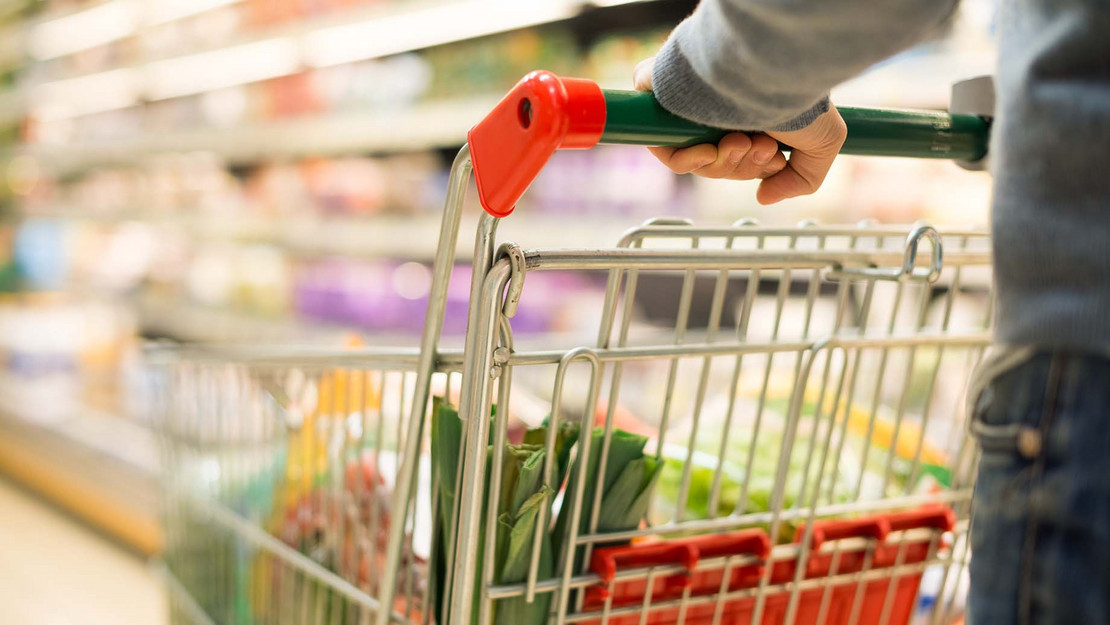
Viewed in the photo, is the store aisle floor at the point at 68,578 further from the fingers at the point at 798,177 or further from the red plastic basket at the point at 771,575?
the fingers at the point at 798,177

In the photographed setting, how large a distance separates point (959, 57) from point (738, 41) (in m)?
1.47

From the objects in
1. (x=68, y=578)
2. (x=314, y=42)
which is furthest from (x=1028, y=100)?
(x=314, y=42)

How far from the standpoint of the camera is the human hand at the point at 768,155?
2.19 ft

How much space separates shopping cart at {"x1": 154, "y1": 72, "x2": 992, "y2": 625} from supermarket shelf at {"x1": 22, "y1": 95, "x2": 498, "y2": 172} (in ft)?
5.46

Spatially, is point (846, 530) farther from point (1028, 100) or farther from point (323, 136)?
point (323, 136)

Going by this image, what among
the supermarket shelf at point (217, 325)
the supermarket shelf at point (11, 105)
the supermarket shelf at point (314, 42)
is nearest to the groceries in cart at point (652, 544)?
the supermarket shelf at point (314, 42)

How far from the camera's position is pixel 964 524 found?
102 cm

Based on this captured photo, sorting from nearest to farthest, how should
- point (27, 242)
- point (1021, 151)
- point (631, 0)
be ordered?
point (1021, 151), point (631, 0), point (27, 242)

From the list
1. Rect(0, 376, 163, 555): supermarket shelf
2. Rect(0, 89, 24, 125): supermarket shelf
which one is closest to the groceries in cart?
Rect(0, 376, 163, 555): supermarket shelf

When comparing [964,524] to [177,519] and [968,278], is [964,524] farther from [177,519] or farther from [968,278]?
[177,519]

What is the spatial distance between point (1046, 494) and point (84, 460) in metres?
3.32

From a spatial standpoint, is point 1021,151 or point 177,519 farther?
point 177,519

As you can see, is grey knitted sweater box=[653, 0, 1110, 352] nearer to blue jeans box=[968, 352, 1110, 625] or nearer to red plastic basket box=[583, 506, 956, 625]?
blue jeans box=[968, 352, 1110, 625]

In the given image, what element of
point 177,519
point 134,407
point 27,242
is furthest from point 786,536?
point 27,242
